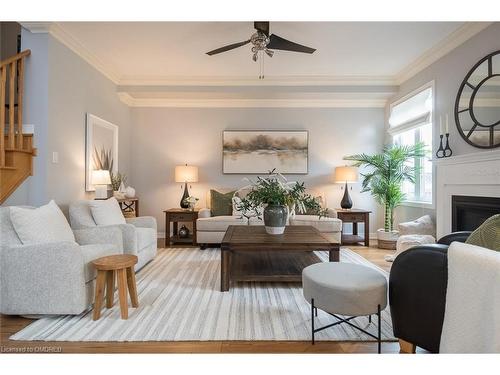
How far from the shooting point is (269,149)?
5012 mm

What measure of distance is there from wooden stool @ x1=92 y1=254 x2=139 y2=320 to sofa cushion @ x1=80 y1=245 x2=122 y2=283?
0.07m

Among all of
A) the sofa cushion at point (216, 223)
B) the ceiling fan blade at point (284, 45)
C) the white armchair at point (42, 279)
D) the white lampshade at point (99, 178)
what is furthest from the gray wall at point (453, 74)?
the white lampshade at point (99, 178)

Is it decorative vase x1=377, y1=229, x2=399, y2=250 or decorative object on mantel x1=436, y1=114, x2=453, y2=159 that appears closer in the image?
decorative object on mantel x1=436, y1=114, x2=453, y2=159

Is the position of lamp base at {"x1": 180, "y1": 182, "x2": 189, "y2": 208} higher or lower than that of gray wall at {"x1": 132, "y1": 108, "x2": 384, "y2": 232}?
lower

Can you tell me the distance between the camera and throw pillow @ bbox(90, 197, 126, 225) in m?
3.00

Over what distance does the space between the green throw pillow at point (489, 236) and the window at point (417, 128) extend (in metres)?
2.83

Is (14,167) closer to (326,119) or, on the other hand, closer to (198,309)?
(198,309)

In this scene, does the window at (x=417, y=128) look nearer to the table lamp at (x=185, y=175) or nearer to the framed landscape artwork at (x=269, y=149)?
the framed landscape artwork at (x=269, y=149)

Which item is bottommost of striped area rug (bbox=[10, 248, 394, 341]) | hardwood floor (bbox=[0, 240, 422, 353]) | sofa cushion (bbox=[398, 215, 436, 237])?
hardwood floor (bbox=[0, 240, 422, 353])

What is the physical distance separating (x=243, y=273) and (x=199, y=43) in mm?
2857

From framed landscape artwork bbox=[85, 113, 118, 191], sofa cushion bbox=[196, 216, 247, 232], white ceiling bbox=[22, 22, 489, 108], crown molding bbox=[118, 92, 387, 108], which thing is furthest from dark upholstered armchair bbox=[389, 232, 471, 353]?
crown molding bbox=[118, 92, 387, 108]

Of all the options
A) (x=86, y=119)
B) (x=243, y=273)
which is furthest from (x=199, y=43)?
(x=243, y=273)

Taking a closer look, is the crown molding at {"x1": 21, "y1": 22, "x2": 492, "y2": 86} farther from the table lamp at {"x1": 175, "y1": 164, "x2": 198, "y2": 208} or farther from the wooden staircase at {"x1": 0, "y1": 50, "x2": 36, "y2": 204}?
the table lamp at {"x1": 175, "y1": 164, "x2": 198, "y2": 208}

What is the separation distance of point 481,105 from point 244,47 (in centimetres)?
280
